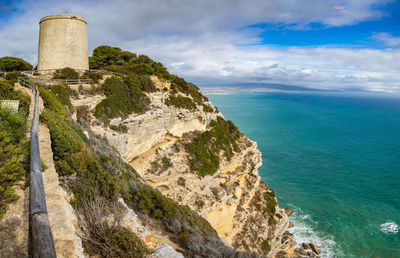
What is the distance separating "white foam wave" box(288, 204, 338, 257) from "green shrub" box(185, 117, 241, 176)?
45.4ft

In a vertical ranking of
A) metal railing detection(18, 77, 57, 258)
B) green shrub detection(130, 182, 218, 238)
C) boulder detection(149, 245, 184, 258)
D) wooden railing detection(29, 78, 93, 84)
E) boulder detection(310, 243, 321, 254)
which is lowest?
boulder detection(310, 243, 321, 254)

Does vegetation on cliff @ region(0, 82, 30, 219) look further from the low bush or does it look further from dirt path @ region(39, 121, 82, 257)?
the low bush

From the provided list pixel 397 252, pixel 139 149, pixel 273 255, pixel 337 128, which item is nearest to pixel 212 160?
pixel 139 149

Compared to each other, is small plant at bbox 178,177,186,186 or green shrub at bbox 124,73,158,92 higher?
green shrub at bbox 124,73,158,92

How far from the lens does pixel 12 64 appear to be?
100 ft

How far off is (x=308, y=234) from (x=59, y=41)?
3646 centimetres

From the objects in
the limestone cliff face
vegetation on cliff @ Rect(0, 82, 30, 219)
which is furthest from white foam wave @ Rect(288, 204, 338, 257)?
vegetation on cliff @ Rect(0, 82, 30, 219)

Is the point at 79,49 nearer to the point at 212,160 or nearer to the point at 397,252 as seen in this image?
the point at 212,160

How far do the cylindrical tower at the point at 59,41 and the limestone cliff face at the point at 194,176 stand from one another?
27.6 ft

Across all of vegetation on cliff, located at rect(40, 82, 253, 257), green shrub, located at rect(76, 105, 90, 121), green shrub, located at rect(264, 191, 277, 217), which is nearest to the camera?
vegetation on cliff, located at rect(40, 82, 253, 257)

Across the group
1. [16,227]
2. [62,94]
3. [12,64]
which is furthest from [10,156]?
[12,64]

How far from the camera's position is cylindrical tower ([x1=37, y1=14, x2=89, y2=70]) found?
2320 cm

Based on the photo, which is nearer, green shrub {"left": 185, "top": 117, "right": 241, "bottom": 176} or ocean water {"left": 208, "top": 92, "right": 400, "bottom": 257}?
green shrub {"left": 185, "top": 117, "right": 241, "bottom": 176}

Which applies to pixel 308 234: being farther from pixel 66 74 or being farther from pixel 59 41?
pixel 59 41
